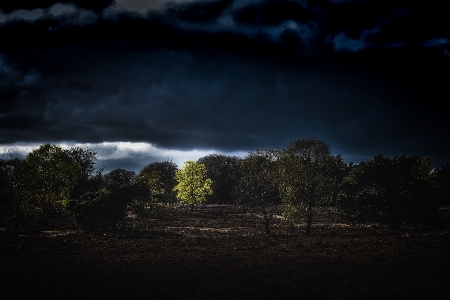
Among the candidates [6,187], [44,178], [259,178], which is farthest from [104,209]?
[6,187]

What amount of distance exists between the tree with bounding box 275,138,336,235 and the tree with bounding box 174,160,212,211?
38.4 metres

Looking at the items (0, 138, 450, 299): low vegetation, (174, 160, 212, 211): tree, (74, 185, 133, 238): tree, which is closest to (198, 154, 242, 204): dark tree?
(174, 160, 212, 211): tree

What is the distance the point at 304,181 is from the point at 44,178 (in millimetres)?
39444

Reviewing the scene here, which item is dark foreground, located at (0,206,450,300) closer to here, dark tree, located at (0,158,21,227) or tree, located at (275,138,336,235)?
tree, located at (275,138,336,235)

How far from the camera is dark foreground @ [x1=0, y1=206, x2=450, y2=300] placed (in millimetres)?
15289

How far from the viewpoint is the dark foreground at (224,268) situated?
15.3 m

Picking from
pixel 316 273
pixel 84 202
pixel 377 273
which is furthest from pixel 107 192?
pixel 377 273

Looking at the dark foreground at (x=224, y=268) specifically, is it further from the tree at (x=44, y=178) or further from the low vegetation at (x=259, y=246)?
the tree at (x=44, y=178)

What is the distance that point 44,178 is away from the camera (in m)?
44.2

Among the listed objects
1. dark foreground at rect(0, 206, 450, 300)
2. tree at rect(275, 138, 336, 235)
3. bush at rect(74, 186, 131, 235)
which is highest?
tree at rect(275, 138, 336, 235)

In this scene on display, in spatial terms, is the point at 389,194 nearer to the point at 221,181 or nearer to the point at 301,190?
the point at 301,190

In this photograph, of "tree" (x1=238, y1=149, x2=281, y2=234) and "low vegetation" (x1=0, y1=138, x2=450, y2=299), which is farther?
"tree" (x1=238, y1=149, x2=281, y2=234)

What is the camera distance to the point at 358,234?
120ft

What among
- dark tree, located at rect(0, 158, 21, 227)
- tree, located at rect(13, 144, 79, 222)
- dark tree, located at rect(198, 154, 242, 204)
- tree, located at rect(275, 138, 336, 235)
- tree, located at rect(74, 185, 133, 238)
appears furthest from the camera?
dark tree, located at rect(198, 154, 242, 204)
